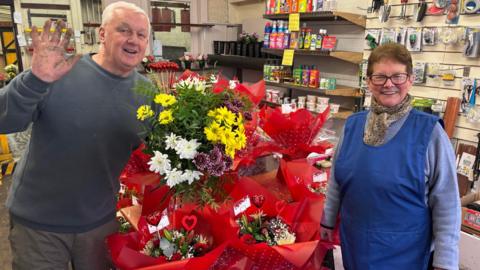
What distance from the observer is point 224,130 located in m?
1.08

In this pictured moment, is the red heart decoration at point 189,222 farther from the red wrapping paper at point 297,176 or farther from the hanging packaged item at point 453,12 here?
the hanging packaged item at point 453,12

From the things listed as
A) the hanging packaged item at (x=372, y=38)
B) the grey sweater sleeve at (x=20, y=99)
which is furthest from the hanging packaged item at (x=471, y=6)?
the grey sweater sleeve at (x=20, y=99)

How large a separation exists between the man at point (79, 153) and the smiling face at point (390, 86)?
3.05 feet

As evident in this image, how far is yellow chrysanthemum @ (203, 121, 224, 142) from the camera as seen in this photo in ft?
3.48

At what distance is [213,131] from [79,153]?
0.63m

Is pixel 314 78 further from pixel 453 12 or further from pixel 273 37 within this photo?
pixel 453 12

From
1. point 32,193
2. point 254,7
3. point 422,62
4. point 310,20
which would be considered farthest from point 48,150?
point 254,7

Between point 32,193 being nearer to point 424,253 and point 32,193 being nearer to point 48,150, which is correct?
point 48,150

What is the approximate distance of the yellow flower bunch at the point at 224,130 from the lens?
107 centimetres

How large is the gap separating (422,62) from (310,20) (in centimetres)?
148

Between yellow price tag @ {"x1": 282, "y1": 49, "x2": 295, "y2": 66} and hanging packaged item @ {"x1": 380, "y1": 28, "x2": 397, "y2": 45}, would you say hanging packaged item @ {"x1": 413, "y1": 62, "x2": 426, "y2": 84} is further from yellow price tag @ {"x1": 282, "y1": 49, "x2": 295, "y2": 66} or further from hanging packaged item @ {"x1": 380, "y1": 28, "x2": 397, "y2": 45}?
yellow price tag @ {"x1": 282, "y1": 49, "x2": 295, "y2": 66}

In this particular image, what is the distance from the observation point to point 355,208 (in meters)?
1.37

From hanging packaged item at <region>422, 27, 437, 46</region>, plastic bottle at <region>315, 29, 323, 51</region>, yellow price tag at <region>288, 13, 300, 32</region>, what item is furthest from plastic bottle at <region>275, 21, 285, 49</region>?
hanging packaged item at <region>422, 27, 437, 46</region>

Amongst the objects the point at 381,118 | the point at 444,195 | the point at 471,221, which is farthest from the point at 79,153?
the point at 471,221
